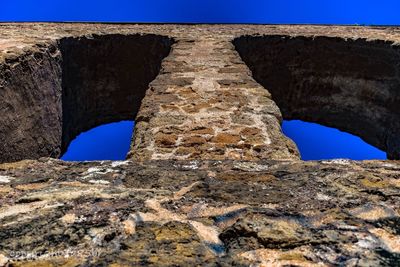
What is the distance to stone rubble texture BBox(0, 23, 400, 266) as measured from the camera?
1250 mm

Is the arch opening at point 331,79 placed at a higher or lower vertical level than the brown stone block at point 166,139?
higher

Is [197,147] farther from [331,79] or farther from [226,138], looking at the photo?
[331,79]

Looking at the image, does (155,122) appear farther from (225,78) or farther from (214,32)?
(214,32)

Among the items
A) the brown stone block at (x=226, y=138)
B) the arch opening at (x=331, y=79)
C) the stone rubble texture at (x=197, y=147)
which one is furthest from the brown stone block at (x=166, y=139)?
the arch opening at (x=331, y=79)

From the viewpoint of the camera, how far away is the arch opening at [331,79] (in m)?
5.51

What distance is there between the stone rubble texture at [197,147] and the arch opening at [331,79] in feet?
0.06

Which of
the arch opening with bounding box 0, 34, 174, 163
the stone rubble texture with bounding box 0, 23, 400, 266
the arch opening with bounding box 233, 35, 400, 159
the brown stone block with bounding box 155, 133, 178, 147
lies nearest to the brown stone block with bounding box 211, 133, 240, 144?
the stone rubble texture with bounding box 0, 23, 400, 266

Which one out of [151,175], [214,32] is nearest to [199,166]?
[151,175]

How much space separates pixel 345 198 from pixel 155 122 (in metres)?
1.69

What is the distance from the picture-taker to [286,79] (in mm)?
5969

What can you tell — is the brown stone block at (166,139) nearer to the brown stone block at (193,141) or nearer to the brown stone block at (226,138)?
the brown stone block at (193,141)

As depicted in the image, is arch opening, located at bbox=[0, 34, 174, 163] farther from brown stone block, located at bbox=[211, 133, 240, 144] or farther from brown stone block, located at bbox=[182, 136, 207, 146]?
brown stone block, located at bbox=[211, 133, 240, 144]

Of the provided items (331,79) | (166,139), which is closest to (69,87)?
(166,139)

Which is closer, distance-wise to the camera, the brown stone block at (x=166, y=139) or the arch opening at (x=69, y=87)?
the brown stone block at (x=166, y=139)
